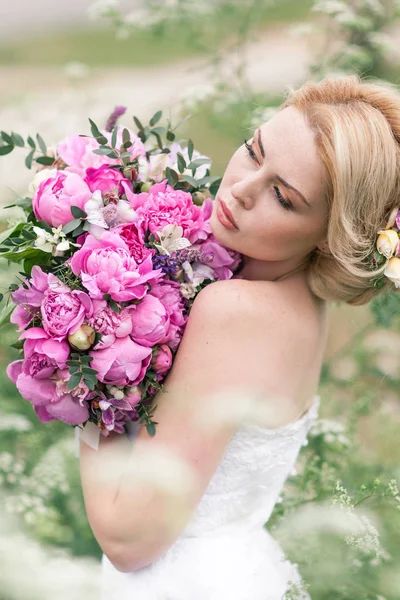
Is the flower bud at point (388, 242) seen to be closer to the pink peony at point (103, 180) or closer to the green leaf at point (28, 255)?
the pink peony at point (103, 180)

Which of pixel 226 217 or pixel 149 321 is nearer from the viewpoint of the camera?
pixel 149 321

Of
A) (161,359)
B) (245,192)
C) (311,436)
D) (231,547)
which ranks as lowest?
(311,436)

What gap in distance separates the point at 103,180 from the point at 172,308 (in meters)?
0.40

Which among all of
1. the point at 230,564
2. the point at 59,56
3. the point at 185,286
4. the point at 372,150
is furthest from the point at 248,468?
Answer: the point at 59,56

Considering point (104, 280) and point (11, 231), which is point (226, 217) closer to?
point (104, 280)

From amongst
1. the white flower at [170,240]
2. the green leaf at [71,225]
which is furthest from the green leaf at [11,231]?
the white flower at [170,240]

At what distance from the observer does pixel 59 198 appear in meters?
1.87

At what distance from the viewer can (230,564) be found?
2107 mm

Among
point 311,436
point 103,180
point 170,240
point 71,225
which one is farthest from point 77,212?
point 311,436

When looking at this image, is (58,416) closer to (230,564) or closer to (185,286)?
(185,286)

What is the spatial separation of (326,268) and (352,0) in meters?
2.57

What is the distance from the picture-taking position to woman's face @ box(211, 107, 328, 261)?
182cm

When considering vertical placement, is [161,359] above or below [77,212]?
below

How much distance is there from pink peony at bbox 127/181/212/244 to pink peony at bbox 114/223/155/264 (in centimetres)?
4
